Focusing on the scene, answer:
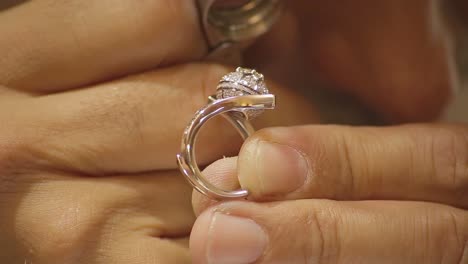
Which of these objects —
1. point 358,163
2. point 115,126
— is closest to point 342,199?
point 358,163

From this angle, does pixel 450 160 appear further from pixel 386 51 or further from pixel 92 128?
pixel 92 128

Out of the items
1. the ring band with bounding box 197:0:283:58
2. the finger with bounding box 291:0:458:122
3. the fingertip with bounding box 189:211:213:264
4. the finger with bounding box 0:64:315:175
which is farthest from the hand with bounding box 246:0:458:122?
the fingertip with bounding box 189:211:213:264

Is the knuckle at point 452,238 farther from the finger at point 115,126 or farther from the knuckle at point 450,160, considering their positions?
the finger at point 115,126

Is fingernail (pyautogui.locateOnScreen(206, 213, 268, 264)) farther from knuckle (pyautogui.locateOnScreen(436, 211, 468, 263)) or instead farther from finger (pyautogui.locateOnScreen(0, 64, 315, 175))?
knuckle (pyautogui.locateOnScreen(436, 211, 468, 263))

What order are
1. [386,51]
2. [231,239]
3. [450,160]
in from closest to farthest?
[231,239], [450,160], [386,51]

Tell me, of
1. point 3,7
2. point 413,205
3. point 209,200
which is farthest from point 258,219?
point 3,7

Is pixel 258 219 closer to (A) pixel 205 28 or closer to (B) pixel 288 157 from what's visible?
(B) pixel 288 157
